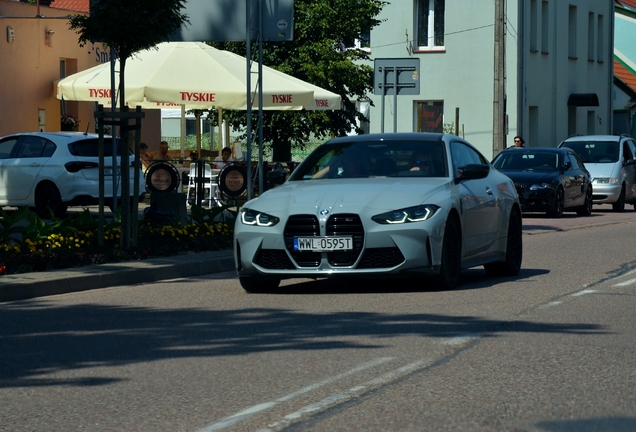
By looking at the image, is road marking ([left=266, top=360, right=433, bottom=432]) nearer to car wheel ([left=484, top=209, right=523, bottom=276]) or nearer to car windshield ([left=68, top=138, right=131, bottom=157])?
car wheel ([left=484, top=209, right=523, bottom=276])

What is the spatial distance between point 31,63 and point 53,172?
12.3m

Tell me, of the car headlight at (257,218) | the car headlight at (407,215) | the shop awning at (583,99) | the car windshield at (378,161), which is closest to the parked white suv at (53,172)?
the car windshield at (378,161)

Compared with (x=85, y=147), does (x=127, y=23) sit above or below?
above

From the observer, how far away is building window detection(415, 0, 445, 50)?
4528 cm

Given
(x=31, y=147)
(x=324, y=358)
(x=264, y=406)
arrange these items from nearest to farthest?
1. (x=264, y=406)
2. (x=324, y=358)
3. (x=31, y=147)

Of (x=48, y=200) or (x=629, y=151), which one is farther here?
(x=629, y=151)

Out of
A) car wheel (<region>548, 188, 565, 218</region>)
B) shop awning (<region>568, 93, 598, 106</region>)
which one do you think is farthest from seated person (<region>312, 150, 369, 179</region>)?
shop awning (<region>568, 93, 598, 106</region>)

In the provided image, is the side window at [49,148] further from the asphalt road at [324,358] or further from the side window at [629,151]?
the side window at [629,151]

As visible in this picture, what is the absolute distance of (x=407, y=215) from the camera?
11.3 meters

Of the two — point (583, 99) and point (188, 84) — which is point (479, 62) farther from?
point (188, 84)

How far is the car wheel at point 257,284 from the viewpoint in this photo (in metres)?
11.9

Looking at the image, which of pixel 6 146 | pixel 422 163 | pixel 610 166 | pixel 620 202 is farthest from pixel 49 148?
pixel 620 202

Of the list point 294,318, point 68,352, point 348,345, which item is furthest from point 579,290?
point 68,352

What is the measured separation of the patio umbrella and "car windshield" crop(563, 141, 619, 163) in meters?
10.1
